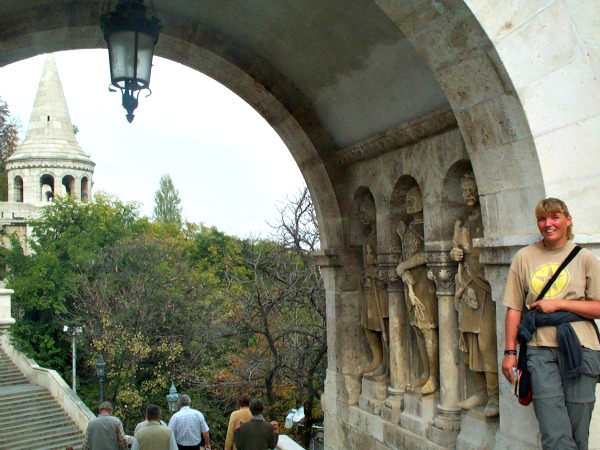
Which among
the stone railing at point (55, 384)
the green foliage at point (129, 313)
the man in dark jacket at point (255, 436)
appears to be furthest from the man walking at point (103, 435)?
the stone railing at point (55, 384)

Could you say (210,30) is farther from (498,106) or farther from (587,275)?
(587,275)

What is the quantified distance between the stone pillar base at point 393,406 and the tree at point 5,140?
3159cm

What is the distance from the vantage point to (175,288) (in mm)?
25328

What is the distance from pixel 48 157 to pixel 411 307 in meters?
34.5

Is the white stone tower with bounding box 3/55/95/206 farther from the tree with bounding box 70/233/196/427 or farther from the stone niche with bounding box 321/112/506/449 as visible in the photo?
the stone niche with bounding box 321/112/506/449

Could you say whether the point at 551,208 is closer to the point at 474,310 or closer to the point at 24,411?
the point at 474,310

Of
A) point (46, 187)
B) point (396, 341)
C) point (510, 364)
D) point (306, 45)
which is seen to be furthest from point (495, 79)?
point (46, 187)

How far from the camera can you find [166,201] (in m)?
51.8

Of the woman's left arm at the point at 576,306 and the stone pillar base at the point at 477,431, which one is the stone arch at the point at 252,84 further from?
the woman's left arm at the point at 576,306

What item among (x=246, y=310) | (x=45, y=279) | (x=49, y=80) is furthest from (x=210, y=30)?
(x=49, y=80)

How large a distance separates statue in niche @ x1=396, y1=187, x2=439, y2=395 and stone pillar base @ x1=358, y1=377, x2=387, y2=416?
17.4 inches

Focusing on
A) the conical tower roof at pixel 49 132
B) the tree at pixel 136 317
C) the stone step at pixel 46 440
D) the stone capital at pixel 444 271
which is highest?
the conical tower roof at pixel 49 132

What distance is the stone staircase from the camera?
19.2m

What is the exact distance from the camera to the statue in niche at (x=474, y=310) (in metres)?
4.14
